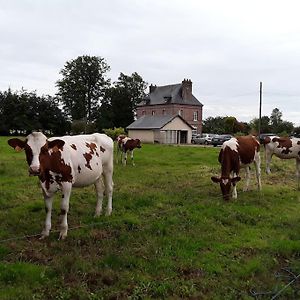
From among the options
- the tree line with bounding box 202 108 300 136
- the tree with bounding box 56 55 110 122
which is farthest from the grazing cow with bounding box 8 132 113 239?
the tree with bounding box 56 55 110 122

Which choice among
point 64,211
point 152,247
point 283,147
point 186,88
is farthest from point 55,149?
point 186,88

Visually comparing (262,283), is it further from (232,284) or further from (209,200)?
(209,200)

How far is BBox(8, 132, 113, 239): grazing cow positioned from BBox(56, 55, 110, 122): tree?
79.0m

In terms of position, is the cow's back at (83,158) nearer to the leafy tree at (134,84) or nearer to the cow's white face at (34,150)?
the cow's white face at (34,150)

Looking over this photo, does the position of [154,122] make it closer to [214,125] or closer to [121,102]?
[121,102]

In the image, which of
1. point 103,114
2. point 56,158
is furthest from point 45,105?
point 56,158

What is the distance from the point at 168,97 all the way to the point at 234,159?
71.3m

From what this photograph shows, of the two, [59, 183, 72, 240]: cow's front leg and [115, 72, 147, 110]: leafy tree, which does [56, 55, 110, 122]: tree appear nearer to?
[115, 72, 147, 110]: leafy tree

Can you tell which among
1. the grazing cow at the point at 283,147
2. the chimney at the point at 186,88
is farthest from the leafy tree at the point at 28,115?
the grazing cow at the point at 283,147

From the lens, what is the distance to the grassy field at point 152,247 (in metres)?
6.36

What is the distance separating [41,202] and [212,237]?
4.82 metres

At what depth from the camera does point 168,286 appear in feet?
21.1

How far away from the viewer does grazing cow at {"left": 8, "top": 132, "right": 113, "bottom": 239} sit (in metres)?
7.69

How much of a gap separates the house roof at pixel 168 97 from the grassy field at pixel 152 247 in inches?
2785
